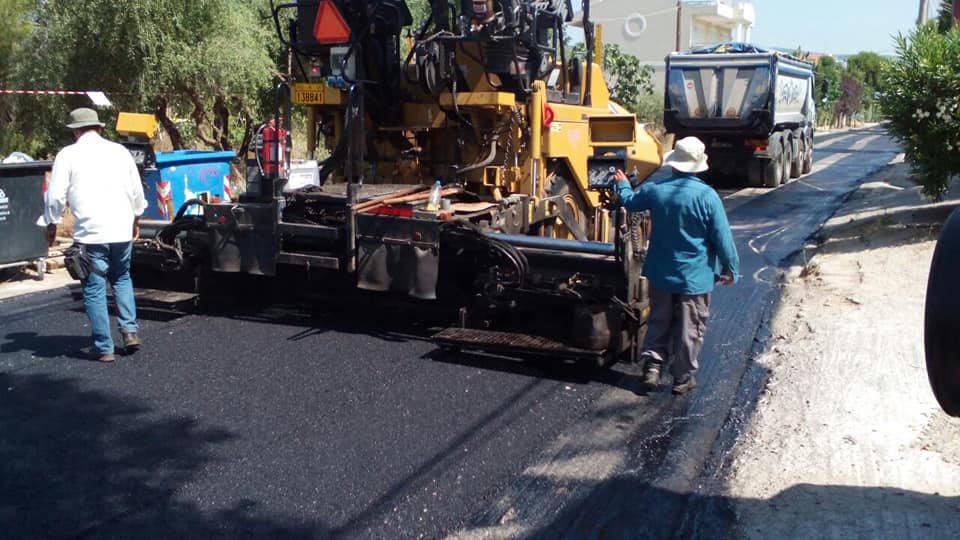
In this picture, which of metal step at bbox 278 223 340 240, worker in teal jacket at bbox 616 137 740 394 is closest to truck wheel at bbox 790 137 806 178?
worker in teal jacket at bbox 616 137 740 394

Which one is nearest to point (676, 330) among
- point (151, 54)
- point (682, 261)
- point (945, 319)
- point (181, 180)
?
point (682, 261)

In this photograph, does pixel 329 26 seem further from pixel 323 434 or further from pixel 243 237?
pixel 323 434

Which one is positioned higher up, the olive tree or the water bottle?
the olive tree

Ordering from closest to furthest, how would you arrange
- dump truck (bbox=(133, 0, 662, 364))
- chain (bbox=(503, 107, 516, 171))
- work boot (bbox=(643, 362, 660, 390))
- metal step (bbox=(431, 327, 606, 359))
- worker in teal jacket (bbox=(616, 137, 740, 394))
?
worker in teal jacket (bbox=(616, 137, 740, 394))
work boot (bbox=(643, 362, 660, 390))
metal step (bbox=(431, 327, 606, 359))
dump truck (bbox=(133, 0, 662, 364))
chain (bbox=(503, 107, 516, 171))

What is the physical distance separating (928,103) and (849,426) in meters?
7.10

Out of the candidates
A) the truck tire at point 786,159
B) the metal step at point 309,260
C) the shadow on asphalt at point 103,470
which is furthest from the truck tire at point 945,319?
the truck tire at point 786,159

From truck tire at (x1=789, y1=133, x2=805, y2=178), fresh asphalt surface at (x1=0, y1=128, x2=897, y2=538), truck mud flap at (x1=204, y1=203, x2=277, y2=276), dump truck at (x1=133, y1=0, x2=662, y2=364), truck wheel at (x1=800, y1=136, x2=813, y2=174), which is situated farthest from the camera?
truck wheel at (x1=800, y1=136, x2=813, y2=174)

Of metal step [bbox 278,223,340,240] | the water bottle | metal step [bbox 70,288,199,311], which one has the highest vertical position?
the water bottle

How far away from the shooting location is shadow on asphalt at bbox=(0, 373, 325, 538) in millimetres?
4168

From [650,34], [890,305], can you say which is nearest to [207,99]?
[890,305]

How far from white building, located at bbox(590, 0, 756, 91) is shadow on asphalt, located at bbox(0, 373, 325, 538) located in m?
52.0

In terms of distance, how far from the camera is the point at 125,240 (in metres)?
6.68

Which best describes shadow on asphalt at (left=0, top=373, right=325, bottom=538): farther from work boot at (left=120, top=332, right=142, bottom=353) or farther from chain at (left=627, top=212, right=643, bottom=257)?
chain at (left=627, top=212, right=643, bottom=257)

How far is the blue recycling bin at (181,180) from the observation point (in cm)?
1131
